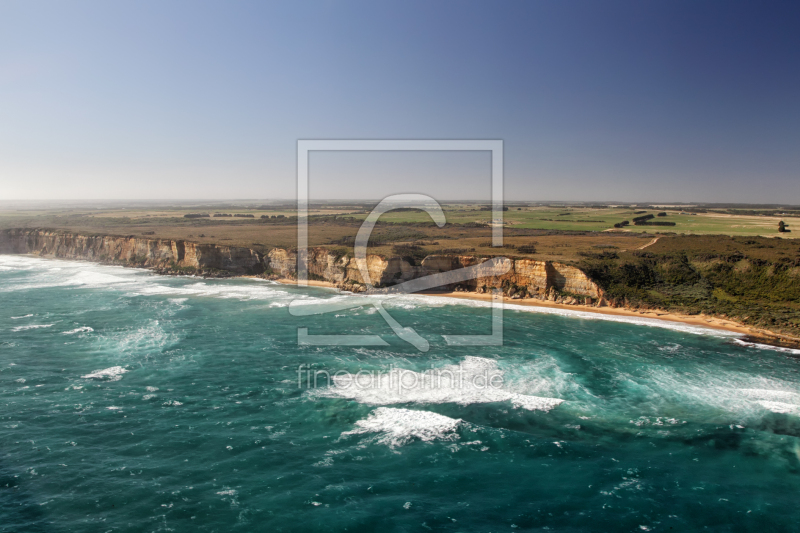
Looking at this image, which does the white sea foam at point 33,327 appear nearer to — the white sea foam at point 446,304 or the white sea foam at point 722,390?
the white sea foam at point 446,304

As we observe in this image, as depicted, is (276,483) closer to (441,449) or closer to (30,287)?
(441,449)

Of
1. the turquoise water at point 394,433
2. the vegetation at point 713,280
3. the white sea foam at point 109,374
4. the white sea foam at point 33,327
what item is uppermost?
the vegetation at point 713,280

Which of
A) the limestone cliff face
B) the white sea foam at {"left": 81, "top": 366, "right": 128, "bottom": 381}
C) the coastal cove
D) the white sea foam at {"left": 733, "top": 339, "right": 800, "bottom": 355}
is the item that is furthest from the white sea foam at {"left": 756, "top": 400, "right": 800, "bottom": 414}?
the white sea foam at {"left": 81, "top": 366, "right": 128, "bottom": 381}

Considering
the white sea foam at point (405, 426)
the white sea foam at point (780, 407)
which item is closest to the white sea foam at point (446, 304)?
the white sea foam at point (780, 407)

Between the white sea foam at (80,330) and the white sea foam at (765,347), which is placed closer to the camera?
the white sea foam at (765,347)

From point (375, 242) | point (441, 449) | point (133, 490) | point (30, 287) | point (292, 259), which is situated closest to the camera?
point (133, 490)

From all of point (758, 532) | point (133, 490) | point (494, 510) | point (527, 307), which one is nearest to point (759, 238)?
point (527, 307)

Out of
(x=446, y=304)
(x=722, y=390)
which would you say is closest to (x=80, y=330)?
(x=446, y=304)

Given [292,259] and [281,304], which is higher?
[292,259]
